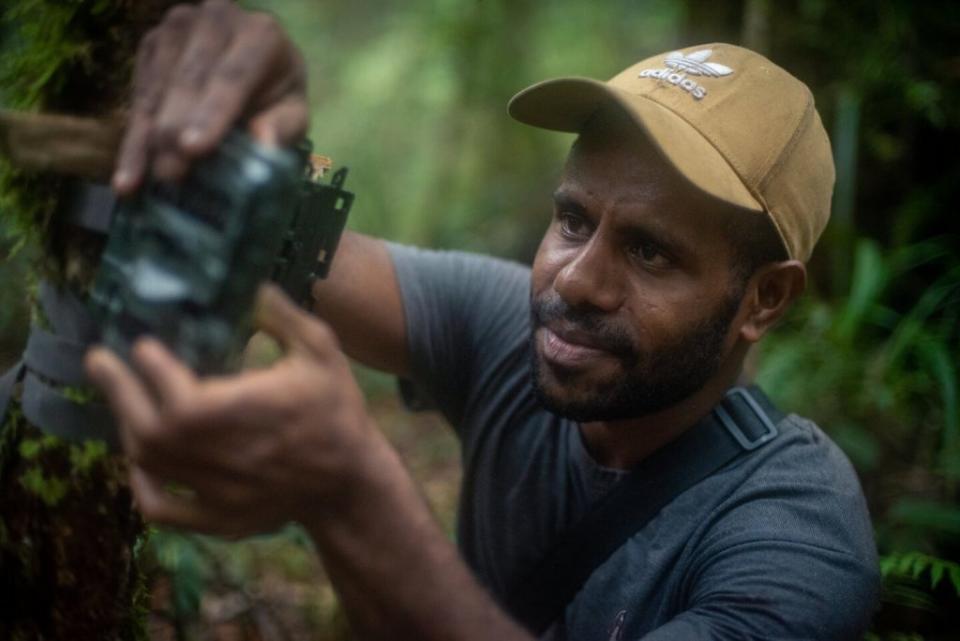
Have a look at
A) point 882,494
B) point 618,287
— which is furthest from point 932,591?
point 618,287

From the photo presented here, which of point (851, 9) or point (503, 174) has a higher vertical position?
point (851, 9)

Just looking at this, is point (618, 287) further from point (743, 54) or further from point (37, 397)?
point (37, 397)

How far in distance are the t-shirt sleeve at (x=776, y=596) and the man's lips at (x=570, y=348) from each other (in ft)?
1.74

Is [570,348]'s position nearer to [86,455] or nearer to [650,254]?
[650,254]

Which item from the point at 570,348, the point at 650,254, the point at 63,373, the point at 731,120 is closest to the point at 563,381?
the point at 570,348

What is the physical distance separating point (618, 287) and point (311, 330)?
114 centimetres

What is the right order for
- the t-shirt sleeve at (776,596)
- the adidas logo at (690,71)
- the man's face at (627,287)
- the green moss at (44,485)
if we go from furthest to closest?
the adidas logo at (690,71) → the man's face at (627,287) → the t-shirt sleeve at (776,596) → the green moss at (44,485)

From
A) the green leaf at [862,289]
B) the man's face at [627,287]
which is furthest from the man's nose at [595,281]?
the green leaf at [862,289]

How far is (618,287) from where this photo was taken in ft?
6.94

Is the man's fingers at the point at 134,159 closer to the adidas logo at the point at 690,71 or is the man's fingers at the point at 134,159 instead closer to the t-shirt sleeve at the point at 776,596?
the t-shirt sleeve at the point at 776,596

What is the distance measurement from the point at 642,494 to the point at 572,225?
0.70m

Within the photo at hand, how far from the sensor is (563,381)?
2.19m

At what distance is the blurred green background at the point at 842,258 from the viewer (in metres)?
3.16

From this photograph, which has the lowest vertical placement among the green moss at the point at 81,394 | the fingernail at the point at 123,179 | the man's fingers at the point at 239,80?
the green moss at the point at 81,394
